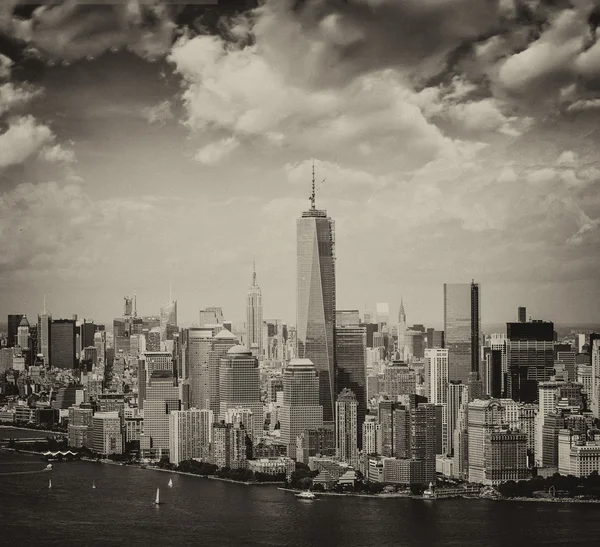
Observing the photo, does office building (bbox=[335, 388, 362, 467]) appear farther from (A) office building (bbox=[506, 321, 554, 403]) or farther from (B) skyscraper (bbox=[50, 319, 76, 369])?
(B) skyscraper (bbox=[50, 319, 76, 369])

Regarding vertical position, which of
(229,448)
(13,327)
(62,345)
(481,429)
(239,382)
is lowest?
(229,448)

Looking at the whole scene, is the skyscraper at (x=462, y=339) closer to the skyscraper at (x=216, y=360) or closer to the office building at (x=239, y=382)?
the office building at (x=239, y=382)

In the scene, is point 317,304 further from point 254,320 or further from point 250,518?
point 250,518

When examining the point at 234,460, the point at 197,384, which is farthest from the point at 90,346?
the point at 234,460

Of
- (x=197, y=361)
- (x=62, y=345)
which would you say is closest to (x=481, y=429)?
(x=197, y=361)

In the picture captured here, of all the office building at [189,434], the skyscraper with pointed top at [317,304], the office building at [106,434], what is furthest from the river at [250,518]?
the skyscraper with pointed top at [317,304]

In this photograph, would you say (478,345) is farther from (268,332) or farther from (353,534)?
(353,534)

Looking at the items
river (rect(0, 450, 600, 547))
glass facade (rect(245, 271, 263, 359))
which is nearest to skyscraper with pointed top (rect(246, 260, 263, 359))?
glass facade (rect(245, 271, 263, 359))
